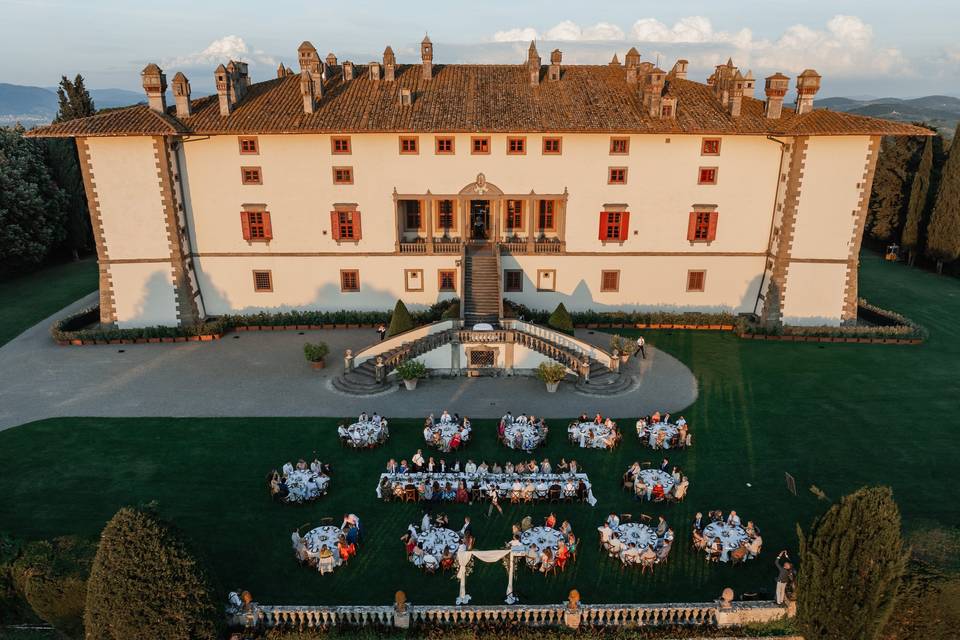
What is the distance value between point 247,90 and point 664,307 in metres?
30.1

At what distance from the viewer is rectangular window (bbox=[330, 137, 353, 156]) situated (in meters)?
36.5

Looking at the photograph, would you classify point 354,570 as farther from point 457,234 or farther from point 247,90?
point 247,90

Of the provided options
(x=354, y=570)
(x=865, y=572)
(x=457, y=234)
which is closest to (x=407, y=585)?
(x=354, y=570)

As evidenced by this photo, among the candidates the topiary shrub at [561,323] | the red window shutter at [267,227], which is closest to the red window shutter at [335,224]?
the red window shutter at [267,227]

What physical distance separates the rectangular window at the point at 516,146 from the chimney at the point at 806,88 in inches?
648

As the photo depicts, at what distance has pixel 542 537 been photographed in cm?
1931

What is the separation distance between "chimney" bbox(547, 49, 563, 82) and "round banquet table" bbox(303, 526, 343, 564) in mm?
31684

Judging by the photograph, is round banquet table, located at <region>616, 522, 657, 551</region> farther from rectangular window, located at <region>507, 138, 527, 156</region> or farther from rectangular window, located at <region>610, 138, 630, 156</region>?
rectangular window, located at <region>610, 138, 630, 156</region>

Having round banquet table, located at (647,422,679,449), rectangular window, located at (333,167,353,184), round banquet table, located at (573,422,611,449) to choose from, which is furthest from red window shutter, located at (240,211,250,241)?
round banquet table, located at (647,422,679,449)

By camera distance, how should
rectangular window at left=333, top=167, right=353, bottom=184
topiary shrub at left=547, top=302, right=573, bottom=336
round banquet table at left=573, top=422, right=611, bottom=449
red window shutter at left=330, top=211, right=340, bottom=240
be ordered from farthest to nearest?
red window shutter at left=330, top=211, right=340, bottom=240 < rectangular window at left=333, top=167, right=353, bottom=184 < topiary shrub at left=547, top=302, right=573, bottom=336 < round banquet table at left=573, top=422, right=611, bottom=449

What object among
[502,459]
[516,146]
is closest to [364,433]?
[502,459]

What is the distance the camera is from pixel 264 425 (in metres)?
27.3

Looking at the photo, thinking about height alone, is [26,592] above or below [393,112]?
below

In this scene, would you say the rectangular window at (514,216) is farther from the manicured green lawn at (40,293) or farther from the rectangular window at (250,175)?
the manicured green lawn at (40,293)
